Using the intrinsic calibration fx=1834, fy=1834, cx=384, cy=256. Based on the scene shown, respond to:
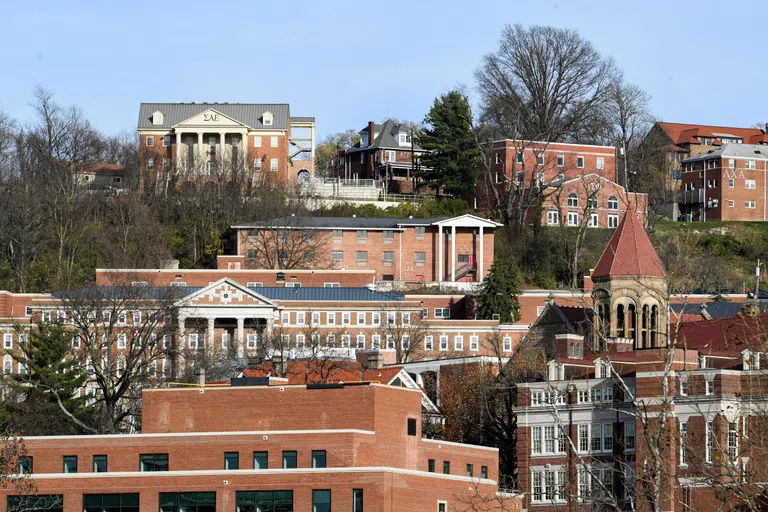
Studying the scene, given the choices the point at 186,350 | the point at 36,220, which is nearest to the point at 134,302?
the point at 186,350

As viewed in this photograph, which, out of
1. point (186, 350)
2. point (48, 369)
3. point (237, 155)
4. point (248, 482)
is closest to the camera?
point (248, 482)

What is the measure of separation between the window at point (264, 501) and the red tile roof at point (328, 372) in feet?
50.3

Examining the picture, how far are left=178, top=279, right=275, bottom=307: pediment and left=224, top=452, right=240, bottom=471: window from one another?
1873 inches

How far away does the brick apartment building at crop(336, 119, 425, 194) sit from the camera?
159500mm

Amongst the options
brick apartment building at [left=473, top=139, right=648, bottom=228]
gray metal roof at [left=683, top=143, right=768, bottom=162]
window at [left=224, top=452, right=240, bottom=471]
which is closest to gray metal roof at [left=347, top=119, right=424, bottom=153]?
brick apartment building at [left=473, top=139, right=648, bottom=228]

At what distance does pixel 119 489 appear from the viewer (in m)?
63.0

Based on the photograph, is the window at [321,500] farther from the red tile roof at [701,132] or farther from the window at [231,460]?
the red tile roof at [701,132]

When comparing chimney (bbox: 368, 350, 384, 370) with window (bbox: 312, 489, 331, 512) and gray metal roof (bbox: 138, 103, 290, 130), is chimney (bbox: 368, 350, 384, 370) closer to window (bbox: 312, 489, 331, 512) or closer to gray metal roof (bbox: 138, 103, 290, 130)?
window (bbox: 312, 489, 331, 512)

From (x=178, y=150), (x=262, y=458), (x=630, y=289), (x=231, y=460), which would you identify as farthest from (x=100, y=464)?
(x=178, y=150)

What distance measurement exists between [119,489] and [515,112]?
89.8m

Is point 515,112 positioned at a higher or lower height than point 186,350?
higher

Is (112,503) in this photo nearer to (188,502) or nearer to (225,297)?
(188,502)

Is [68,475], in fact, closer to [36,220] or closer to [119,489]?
[119,489]

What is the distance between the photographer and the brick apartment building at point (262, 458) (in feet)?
205
